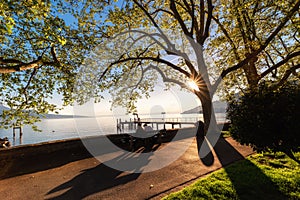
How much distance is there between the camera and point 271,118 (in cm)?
452

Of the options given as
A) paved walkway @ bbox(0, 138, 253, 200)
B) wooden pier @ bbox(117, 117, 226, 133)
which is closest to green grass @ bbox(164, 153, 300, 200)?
paved walkway @ bbox(0, 138, 253, 200)

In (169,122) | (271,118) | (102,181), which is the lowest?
(169,122)

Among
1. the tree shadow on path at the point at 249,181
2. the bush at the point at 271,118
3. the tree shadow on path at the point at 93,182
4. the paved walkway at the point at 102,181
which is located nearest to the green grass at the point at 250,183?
the tree shadow on path at the point at 249,181

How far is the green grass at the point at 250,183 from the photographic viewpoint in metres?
4.36

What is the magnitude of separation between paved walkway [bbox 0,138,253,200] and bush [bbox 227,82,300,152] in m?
2.38

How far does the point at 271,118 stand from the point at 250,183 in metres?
2.06

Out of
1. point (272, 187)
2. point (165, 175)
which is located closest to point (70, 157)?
point (165, 175)

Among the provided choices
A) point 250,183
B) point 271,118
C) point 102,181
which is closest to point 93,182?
point 102,181

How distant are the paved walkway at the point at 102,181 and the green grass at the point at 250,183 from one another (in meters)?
0.58

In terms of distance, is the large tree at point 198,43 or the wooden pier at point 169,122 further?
the wooden pier at point 169,122

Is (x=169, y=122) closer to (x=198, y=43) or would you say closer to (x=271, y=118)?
(x=198, y=43)

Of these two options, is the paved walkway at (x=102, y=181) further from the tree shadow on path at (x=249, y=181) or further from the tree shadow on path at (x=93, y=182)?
the tree shadow on path at (x=249, y=181)

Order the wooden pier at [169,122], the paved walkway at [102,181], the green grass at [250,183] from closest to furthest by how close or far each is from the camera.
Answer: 1. the green grass at [250,183]
2. the paved walkway at [102,181]
3. the wooden pier at [169,122]

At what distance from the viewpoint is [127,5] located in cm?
1176
